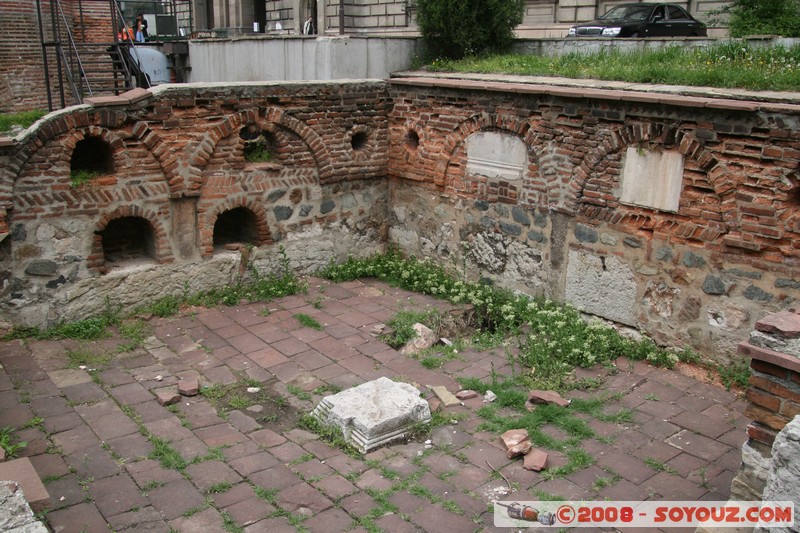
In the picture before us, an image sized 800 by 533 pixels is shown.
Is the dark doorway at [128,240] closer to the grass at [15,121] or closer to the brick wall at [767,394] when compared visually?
the grass at [15,121]

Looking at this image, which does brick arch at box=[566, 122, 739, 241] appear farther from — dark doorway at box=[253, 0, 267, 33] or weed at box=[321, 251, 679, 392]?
dark doorway at box=[253, 0, 267, 33]

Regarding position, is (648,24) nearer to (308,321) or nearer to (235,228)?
(235,228)

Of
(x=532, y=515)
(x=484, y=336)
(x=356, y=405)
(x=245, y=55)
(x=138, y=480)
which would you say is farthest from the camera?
(x=245, y=55)

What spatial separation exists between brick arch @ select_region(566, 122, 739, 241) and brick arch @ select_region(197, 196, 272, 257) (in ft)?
11.8

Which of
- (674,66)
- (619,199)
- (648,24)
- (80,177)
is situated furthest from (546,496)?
(648,24)

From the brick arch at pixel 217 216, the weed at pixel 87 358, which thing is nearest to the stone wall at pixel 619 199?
the brick arch at pixel 217 216

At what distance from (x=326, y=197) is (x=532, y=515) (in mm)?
5478

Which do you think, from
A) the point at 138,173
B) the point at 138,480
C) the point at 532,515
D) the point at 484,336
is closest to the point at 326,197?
the point at 138,173

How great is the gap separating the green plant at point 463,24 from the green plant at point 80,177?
508 cm

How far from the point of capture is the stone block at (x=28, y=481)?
3.94 m

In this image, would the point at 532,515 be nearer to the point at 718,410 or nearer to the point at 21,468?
the point at 718,410

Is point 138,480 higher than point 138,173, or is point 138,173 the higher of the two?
point 138,173

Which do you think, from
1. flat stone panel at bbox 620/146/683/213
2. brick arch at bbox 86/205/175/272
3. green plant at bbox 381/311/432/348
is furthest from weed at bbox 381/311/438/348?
brick arch at bbox 86/205/175/272

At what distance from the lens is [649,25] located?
14.9m
